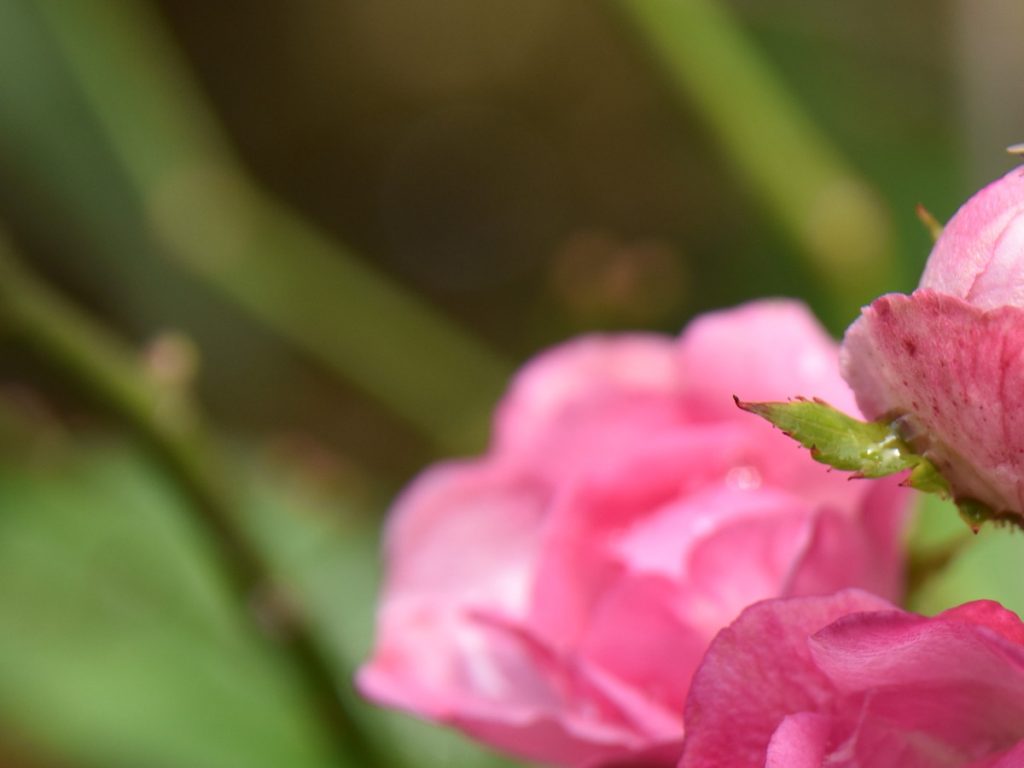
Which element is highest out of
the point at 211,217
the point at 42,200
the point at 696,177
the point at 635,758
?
the point at 696,177

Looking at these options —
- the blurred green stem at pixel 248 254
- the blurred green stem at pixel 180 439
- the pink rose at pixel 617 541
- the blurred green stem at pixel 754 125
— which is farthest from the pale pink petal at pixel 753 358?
the blurred green stem at pixel 248 254

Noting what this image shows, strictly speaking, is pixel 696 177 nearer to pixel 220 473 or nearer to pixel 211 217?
pixel 211 217

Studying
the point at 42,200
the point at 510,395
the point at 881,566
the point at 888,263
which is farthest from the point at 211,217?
the point at 881,566

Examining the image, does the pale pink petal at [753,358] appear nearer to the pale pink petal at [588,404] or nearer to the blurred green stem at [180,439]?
the pale pink petal at [588,404]

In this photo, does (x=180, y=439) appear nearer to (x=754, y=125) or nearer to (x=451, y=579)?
(x=451, y=579)

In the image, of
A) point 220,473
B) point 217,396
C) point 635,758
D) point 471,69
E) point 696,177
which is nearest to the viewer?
point 635,758

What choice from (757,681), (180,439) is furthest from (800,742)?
(180,439)

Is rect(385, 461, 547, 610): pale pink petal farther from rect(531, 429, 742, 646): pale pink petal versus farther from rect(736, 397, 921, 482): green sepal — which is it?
rect(736, 397, 921, 482): green sepal
